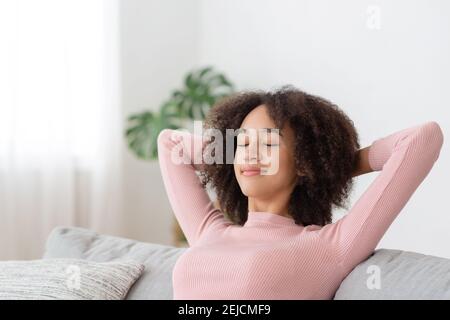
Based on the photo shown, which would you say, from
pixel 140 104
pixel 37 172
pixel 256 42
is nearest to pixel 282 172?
pixel 256 42

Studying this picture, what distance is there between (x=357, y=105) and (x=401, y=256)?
4.66ft

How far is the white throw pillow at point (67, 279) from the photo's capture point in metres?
1.48

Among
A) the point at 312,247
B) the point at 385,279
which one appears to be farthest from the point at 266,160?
the point at 385,279

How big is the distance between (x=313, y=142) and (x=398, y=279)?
0.96 ft

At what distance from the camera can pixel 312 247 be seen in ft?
4.00

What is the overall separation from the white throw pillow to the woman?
0.21 metres

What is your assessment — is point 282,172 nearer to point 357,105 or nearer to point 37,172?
point 357,105

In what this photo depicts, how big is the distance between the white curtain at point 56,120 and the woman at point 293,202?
211 centimetres

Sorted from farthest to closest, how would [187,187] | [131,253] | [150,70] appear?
[150,70] → [131,253] → [187,187]

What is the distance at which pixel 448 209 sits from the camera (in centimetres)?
230

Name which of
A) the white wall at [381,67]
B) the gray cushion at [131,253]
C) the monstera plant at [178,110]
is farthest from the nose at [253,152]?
the monstera plant at [178,110]

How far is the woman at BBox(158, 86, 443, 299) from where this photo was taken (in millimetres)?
1204
